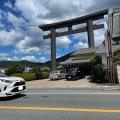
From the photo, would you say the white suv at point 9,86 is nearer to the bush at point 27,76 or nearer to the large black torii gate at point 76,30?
the bush at point 27,76

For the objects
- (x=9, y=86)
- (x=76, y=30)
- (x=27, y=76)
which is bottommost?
(x=9, y=86)

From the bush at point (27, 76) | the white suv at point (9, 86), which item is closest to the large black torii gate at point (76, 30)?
the bush at point (27, 76)

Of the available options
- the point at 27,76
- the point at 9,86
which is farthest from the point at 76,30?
the point at 9,86

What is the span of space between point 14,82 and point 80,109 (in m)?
4.31

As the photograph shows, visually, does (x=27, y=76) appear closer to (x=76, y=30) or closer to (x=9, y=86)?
(x=76, y=30)

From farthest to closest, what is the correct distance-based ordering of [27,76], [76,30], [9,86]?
[76,30] → [27,76] → [9,86]

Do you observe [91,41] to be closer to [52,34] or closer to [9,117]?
[52,34]

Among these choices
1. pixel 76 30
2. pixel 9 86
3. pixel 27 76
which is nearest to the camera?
pixel 9 86

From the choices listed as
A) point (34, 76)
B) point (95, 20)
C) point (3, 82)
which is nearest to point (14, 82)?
point (3, 82)

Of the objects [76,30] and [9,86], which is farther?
[76,30]

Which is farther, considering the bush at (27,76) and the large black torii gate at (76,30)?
the large black torii gate at (76,30)

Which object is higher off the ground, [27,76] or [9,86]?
[27,76]

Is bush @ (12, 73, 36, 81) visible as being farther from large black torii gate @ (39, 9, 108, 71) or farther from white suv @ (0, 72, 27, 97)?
white suv @ (0, 72, 27, 97)

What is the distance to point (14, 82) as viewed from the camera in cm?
1057
